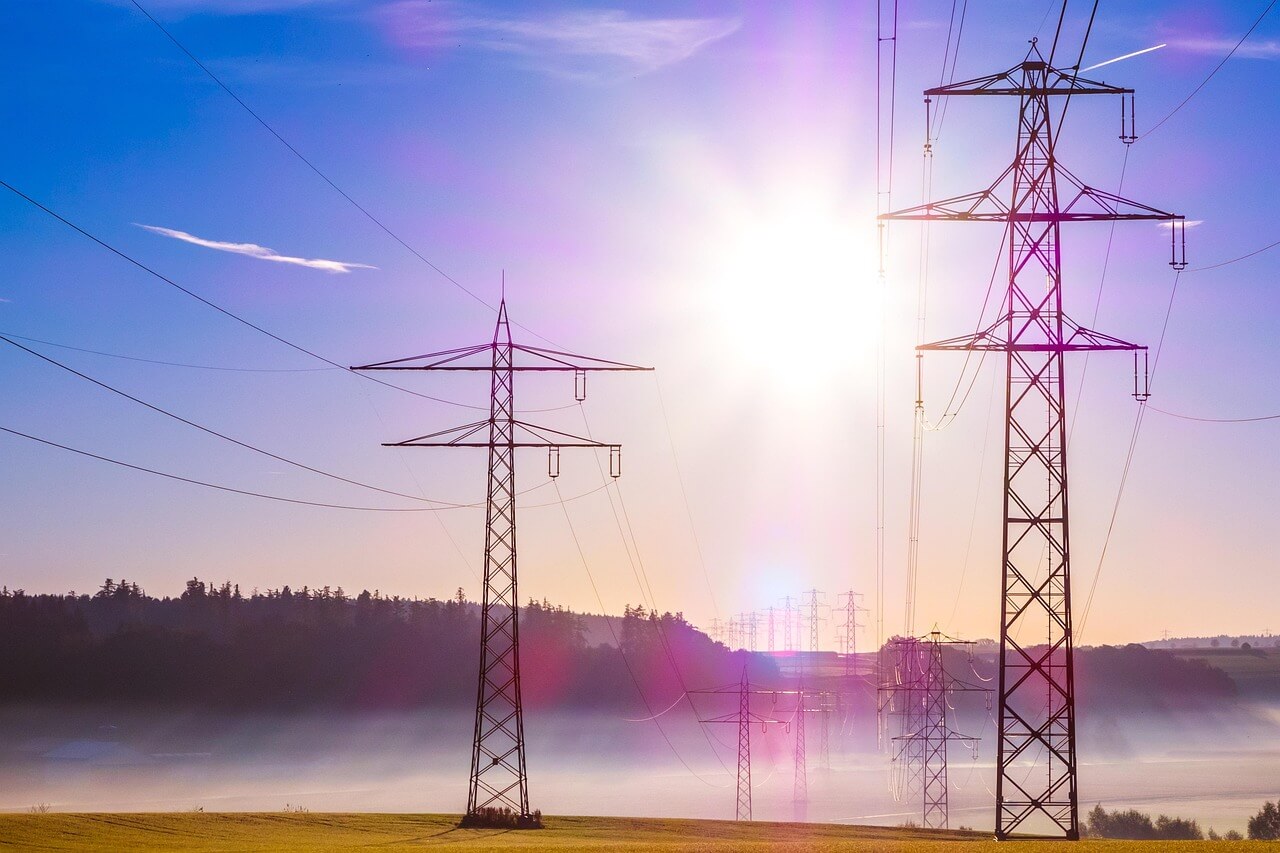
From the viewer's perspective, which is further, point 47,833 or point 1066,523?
point 47,833

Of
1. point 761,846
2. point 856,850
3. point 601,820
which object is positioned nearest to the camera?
point 856,850

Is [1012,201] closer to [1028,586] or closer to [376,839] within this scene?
[1028,586]

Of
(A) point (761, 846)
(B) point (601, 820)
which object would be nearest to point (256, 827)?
(B) point (601, 820)

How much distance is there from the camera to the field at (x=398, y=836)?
159 ft

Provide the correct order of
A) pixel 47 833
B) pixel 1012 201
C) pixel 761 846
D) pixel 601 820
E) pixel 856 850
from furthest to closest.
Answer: pixel 601 820 < pixel 47 833 < pixel 1012 201 < pixel 761 846 < pixel 856 850

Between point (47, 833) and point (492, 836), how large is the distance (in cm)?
1933

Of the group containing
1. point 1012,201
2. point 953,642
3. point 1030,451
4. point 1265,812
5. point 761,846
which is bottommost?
point 1265,812

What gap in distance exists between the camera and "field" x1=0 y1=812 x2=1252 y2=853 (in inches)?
1906

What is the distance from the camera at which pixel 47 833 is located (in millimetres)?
59750

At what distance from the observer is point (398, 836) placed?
66000 millimetres

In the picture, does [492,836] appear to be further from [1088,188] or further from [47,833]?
[1088,188]

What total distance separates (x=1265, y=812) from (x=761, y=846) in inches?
4213

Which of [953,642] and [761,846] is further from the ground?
[953,642]

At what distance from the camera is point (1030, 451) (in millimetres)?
52094
